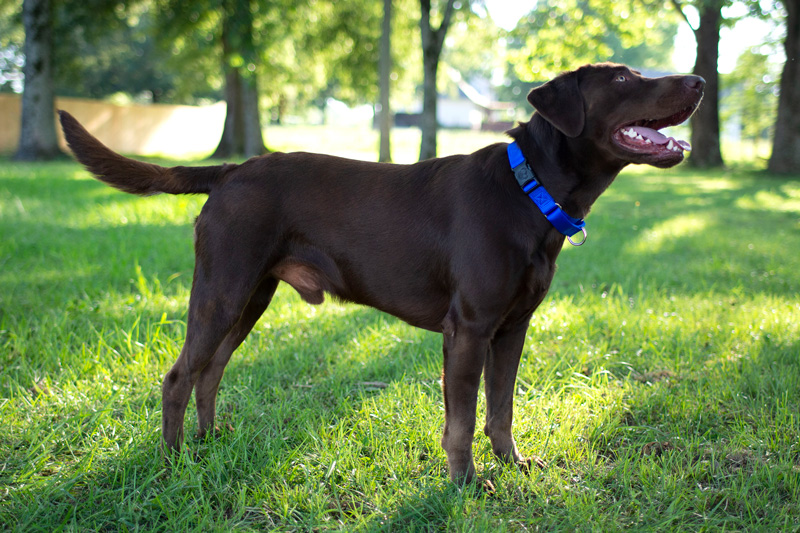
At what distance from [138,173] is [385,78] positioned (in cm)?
1734


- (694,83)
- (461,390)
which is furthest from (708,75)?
(461,390)

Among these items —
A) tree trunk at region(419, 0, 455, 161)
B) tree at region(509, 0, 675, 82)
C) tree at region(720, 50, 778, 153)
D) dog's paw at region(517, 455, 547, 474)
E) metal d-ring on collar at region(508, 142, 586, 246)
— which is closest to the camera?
metal d-ring on collar at region(508, 142, 586, 246)

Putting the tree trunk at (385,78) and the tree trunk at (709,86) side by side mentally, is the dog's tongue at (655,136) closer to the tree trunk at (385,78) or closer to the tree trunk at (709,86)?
the tree trunk at (385,78)

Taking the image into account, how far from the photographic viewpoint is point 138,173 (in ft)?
9.14

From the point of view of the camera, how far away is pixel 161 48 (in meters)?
20.3

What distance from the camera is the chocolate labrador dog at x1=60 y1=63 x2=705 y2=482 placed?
8.09 feet

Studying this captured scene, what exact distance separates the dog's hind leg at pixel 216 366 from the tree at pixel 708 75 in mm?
20507

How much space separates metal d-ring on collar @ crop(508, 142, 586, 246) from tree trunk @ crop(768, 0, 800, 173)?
19.8 meters

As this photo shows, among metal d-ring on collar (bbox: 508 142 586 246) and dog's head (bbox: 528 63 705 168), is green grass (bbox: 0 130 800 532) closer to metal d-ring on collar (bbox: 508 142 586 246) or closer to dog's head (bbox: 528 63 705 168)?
metal d-ring on collar (bbox: 508 142 586 246)

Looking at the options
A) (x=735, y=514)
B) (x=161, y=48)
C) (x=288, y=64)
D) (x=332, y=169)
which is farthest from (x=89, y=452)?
(x=288, y=64)

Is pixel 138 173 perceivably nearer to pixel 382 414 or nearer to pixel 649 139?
pixel 382 414

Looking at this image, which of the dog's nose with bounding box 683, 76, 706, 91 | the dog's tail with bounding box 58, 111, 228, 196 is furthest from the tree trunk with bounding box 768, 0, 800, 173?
the dog's tail with bounding box 58, 111, 228, 196

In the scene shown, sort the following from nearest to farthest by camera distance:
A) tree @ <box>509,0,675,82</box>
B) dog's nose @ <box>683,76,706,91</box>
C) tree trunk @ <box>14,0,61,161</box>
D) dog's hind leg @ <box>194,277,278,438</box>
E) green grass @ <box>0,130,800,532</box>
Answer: green grass @ <box>0,130,800,532</box> → dog's nose @ <box>683,76,706,91</box> → dog's hind leg @ <box>194,277,278,438</box> → tree trunk @ <box>14,0,61,161</box> → tree @ <box>509,0,675,82</box>

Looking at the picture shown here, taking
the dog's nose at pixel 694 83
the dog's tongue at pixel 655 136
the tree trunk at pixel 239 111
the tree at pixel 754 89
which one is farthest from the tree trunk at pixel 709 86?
the dog's tongue at pixel 655 136
